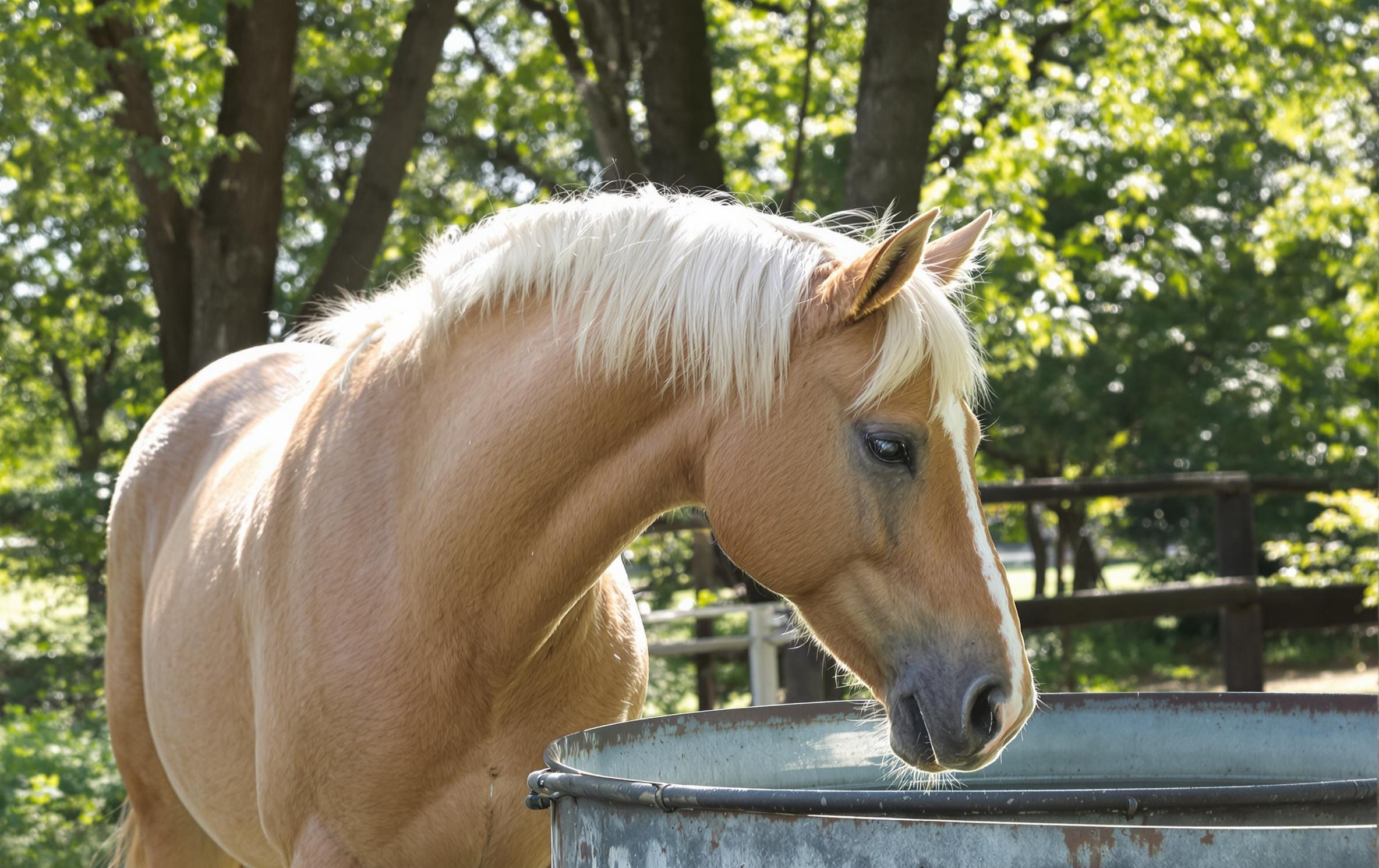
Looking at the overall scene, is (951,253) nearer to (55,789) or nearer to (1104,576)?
(55,789)

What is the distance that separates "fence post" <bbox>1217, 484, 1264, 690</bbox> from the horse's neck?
5.79 metres

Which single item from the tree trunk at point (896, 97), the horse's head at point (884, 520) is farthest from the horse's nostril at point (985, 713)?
the tree trunk at point (896, 97)

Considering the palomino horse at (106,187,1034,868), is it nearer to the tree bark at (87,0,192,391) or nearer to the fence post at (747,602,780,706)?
the fence post at (747,602,780,706)

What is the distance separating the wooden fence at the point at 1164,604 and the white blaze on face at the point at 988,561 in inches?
130

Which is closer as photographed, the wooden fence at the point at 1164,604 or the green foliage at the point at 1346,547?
the wooden fence at the point at 1164,604

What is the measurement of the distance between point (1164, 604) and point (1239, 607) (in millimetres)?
745

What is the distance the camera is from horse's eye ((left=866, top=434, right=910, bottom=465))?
1.75 m

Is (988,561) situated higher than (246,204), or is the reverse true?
(246,204)

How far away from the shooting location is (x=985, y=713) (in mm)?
1668

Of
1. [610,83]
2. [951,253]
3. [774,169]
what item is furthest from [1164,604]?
[774,169]

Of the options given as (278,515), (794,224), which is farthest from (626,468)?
(278,515)

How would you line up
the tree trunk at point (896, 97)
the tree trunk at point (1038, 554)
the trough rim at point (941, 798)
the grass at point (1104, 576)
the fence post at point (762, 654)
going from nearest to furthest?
the trough rim at point (941, 798)
the tree trunk at point (896, 97)
the fence post at point (762, 654)
the tree trunk at point (1038, 554)
the grass at point (1104, 576)

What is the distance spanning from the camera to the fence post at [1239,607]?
676cm

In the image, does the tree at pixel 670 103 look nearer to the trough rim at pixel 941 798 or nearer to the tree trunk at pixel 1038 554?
the trough rim at pixel 941 798
